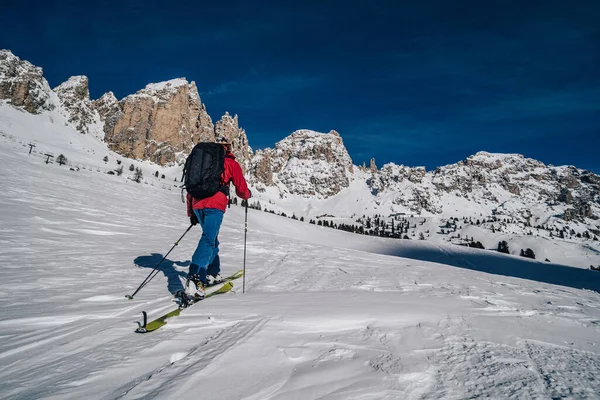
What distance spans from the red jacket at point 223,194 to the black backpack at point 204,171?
10 centimetres

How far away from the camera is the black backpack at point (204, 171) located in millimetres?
4934

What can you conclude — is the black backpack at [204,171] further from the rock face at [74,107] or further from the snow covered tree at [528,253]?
the rock face at [74,107]

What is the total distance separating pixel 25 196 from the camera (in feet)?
44.5

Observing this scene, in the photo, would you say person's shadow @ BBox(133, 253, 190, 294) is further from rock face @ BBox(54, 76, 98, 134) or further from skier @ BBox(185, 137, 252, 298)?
rock face @ BBox(54, 76, 98, 134)

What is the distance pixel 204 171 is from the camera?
194 inches

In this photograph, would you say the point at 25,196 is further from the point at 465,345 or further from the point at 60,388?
the point at 465,345

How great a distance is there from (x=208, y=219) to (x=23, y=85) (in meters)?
215

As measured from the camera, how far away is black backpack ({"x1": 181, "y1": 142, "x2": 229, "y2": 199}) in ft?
16.2

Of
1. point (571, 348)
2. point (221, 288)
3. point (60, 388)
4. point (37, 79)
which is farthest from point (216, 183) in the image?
point (37, 79)

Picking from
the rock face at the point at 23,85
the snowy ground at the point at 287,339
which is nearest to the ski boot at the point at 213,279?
the snowy ground at the point at 287,339

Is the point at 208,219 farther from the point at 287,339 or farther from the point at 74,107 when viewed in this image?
the point at 74,107

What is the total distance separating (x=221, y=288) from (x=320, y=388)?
146 inches

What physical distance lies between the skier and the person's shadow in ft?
2.46

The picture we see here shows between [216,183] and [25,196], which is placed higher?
[216,183]
